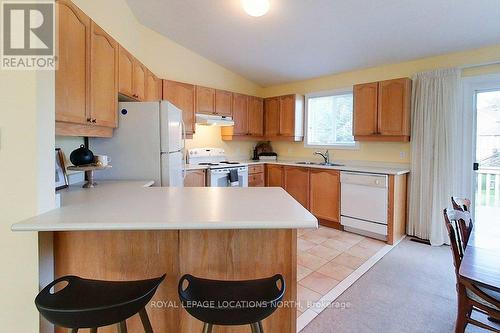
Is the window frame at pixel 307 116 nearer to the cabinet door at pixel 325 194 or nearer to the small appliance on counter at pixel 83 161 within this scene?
the cabinet door at pixel 325 194

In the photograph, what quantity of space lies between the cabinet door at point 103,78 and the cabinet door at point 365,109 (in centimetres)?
313

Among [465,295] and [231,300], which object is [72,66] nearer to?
[231,300]

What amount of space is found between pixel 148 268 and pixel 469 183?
3705 millimetres

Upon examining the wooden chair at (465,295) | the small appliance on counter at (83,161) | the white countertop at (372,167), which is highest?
the small appliance on counter at (83,161)

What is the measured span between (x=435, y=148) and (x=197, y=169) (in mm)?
3131

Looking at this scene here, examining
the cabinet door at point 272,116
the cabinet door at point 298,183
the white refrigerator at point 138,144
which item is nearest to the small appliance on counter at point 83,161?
the white refrigerator at point 138,144

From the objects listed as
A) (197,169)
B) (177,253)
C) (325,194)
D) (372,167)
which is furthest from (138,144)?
(372,167)

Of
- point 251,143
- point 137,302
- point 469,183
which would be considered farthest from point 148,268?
point 251,143

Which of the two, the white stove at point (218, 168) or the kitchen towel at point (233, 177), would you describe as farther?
the kitchen towel at point (233, 177)

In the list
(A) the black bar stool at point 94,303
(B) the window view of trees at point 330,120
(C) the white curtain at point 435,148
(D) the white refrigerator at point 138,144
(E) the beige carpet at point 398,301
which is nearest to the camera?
(A) the black bar stool at point 94,303

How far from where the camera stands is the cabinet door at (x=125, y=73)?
2405 mm

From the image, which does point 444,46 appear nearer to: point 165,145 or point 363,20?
point 363,20

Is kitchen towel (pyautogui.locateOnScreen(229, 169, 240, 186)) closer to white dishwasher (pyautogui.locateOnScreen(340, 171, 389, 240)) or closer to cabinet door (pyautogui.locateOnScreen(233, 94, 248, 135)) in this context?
cabinet door (pyautogui.locateOnScreen(233, 94, 248, 135))

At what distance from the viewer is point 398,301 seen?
2.10m
